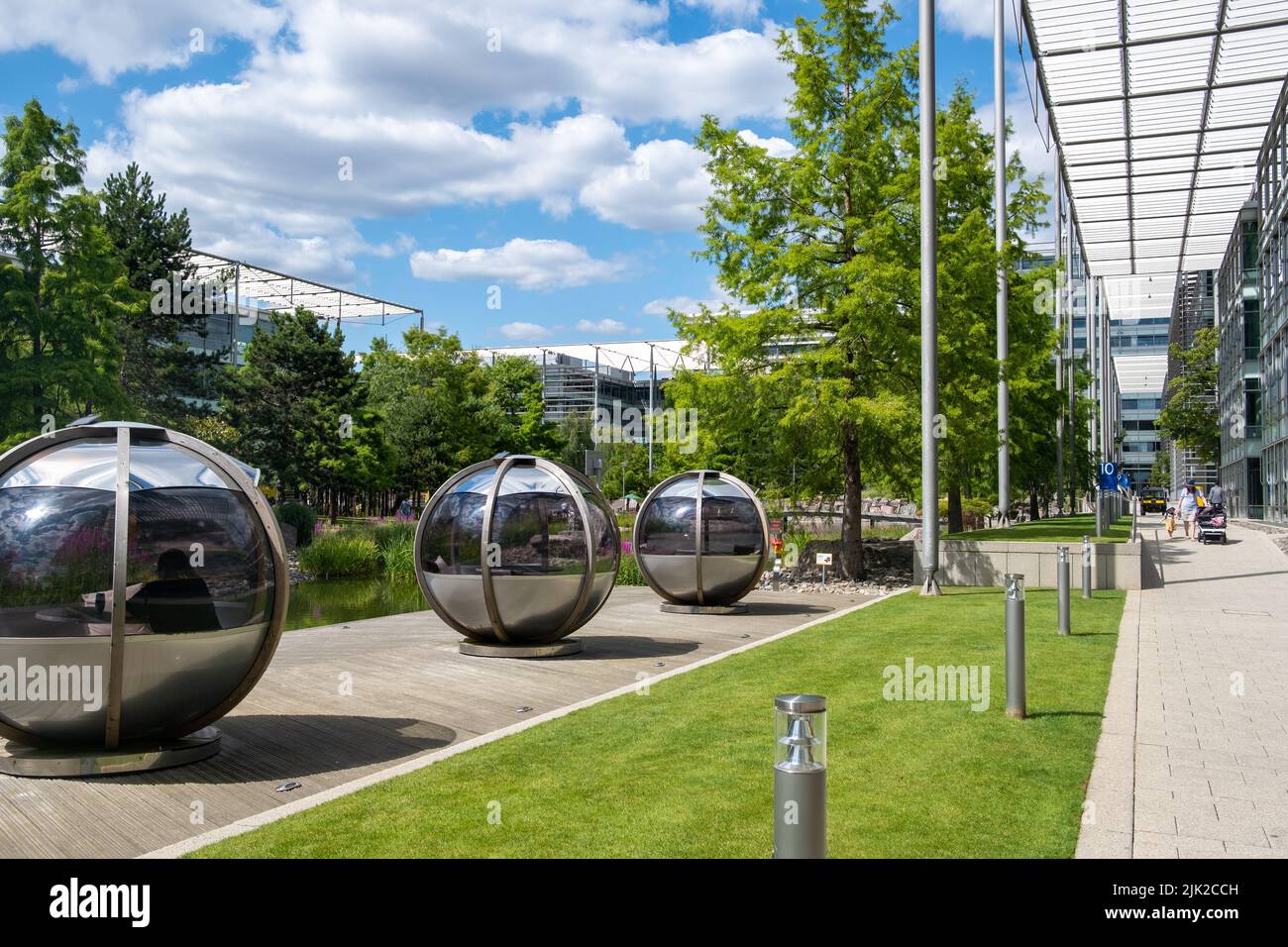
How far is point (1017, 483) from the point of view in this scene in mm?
39625

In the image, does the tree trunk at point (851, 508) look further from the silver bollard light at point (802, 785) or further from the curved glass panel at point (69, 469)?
the silver bollard light at point (802, 785)

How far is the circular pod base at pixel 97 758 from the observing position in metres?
6.74

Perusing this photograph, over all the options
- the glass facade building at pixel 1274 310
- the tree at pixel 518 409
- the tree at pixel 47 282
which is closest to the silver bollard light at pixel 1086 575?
the glass facade building at pixel 1274 310

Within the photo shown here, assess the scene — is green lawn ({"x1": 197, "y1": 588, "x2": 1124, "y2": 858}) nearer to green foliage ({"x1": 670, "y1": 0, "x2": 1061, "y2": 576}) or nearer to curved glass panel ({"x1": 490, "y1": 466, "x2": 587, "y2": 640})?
curved glass panel ({"x1": 490, "y1": 466, "x2": 587, "y2": 640})

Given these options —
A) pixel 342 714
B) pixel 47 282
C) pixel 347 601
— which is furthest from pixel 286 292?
pixel 342 714

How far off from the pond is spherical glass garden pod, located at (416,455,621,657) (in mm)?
5691

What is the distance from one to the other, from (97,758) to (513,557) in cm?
538

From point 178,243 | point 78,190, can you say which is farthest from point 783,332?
point 178,243

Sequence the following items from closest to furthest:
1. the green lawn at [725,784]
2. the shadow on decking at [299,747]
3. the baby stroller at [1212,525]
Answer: the green lawn at [725,784]
the shadow on decking at [299,747]
the baby stroller at [1212,525]

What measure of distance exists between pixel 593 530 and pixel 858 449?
11.3 metres

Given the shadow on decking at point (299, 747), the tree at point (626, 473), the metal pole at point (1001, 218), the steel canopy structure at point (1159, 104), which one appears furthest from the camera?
the tree at point (626, 473)

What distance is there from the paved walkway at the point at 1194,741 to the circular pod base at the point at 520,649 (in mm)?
5864

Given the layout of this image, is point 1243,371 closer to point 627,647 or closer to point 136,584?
point 627,647

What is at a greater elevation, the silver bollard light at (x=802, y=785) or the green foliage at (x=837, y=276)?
the green foliage at (x=837, y=276)
